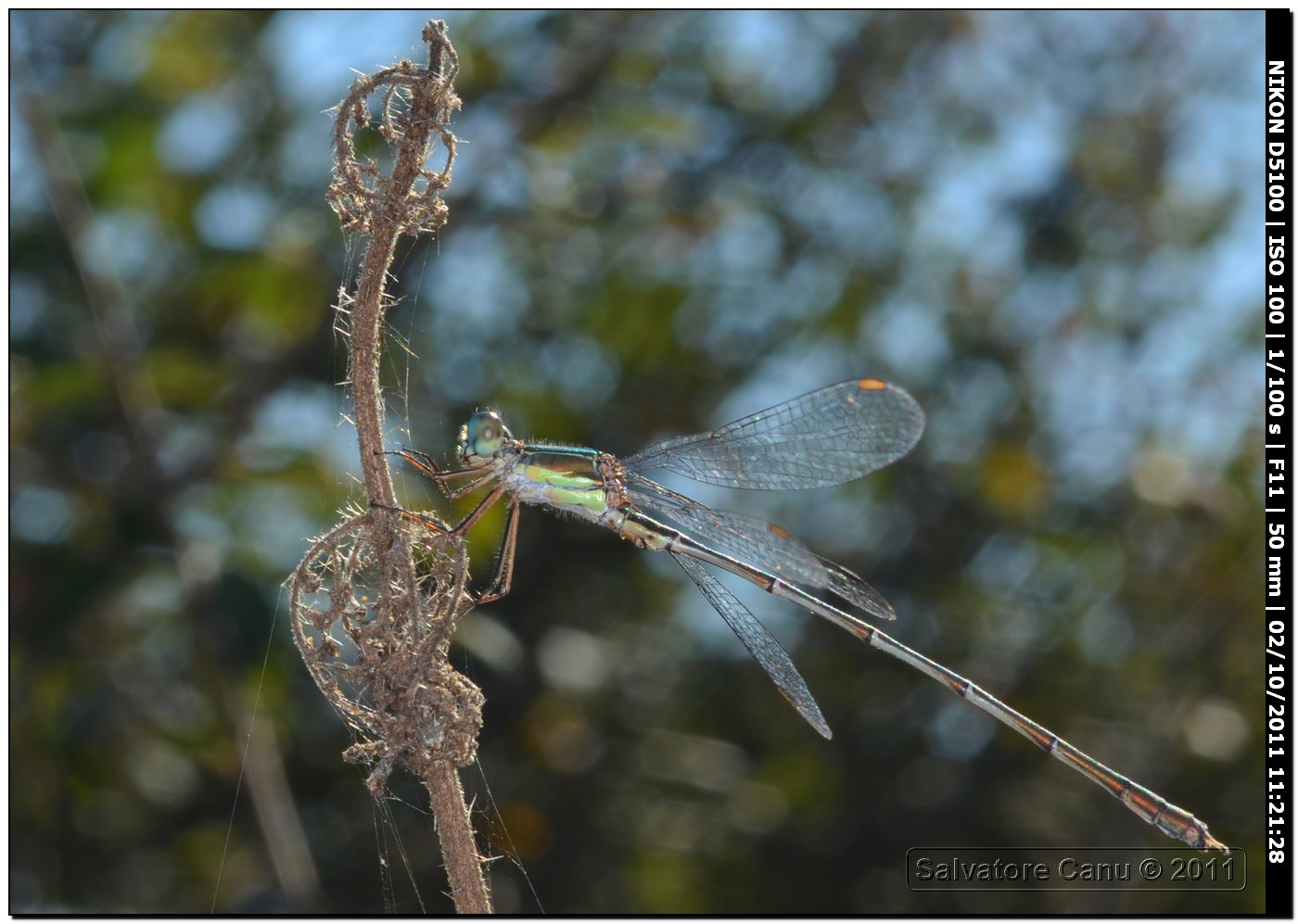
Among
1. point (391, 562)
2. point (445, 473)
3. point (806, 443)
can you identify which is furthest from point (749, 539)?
point (391, 562)

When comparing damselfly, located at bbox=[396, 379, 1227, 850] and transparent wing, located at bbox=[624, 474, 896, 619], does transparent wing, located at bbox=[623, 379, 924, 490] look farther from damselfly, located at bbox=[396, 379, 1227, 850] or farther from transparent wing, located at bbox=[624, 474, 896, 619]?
transparent wing, located at bbox=[624, 474, 896, 619]

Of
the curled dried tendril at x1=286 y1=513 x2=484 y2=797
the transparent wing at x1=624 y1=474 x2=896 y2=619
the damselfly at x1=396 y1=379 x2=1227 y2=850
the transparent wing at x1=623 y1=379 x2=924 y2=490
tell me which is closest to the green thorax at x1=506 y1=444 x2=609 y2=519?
the damselfly at x1=396 y1=379 x2=1227 y2=850

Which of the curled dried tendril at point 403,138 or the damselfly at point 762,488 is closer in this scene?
the curled dried tendril at point 403,138

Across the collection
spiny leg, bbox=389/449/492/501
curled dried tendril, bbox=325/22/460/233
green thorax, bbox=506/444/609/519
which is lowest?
spiny leg, bbox=389/449/492/501

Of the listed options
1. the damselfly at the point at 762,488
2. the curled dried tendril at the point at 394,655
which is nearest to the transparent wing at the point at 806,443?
the damselfly at the point at 762,488

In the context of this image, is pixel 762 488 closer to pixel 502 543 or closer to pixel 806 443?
pixel 806 443

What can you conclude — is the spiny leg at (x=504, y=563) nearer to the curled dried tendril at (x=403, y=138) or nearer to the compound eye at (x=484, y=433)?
the compound eye at (x=484, y=433)
